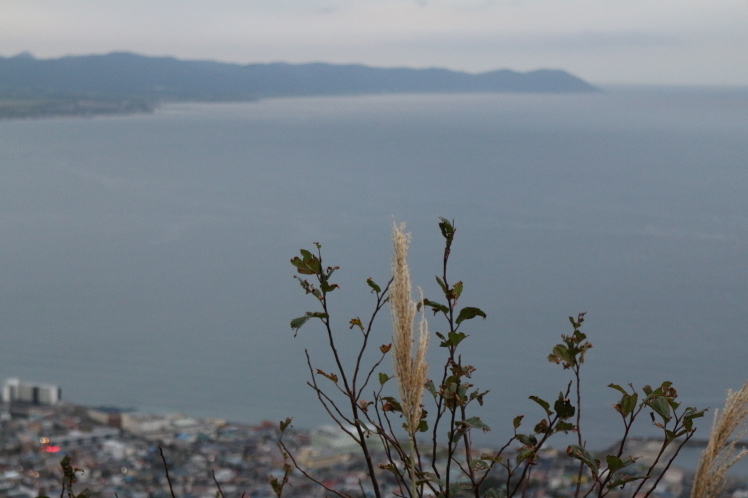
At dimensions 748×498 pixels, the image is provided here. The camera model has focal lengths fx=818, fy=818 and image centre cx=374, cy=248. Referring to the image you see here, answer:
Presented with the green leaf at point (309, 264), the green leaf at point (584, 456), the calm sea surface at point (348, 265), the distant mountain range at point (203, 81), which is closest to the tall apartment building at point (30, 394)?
the calm sea surface at point (348, 265)

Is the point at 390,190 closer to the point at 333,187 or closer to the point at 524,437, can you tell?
the point at 333,187

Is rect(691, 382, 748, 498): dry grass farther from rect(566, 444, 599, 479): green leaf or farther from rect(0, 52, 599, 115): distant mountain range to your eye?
rect(0, 52, 599, 115): distant mountain range

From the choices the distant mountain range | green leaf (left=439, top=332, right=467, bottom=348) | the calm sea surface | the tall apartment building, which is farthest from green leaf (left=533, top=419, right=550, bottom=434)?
the distant mountain range

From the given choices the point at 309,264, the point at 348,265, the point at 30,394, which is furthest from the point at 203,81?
the point at 309,264

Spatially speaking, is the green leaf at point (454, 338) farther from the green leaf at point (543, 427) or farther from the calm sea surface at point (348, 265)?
the calm sea surface at point (348, 265)

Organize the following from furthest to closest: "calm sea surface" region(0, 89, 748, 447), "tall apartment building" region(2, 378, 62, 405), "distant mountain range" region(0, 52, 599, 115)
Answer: "distant mountain range" region(0, 52, 599, 115) → "calm sea surface" region(0, 89, 748, 447) → "tall apartment building" region(2, 378, 62, 405)

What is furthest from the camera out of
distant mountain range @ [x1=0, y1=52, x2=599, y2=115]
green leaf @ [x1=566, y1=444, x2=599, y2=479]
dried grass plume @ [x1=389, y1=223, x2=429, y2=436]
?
distant mountain range @ [x1=0, y1=52, x2=599, y2=115]
